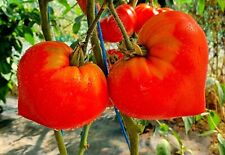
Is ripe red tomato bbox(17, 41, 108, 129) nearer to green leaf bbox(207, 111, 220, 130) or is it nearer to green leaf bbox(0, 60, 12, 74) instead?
green leaf bbox(207, 111, 220, 130)

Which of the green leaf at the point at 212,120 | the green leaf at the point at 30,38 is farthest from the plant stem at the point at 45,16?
the green leaf at the point at 30,38

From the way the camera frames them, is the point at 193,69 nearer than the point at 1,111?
Yes

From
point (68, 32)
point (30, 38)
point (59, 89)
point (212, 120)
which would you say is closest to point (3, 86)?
point (30, 38)

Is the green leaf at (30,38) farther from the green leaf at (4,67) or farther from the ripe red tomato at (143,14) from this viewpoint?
the ripe red tomato at (143,14)

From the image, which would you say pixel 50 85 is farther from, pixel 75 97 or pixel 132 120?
pixel 132 120

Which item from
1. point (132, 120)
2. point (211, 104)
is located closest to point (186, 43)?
point (132, 120)
